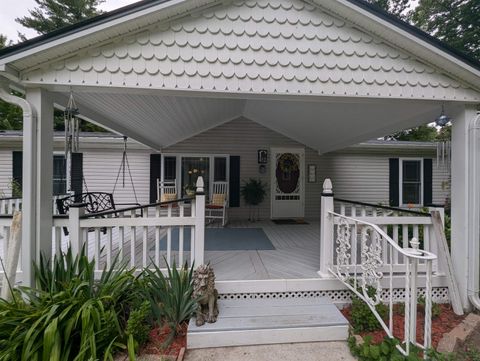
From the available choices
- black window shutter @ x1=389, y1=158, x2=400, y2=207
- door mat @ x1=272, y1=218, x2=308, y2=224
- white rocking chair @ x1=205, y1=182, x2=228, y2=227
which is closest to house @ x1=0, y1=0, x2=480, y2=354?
white rocking chair @ x1=205, y1=182, x2=228, y2=227

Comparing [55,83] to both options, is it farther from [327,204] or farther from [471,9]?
[471,9]

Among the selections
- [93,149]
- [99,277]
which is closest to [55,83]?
[99,277]

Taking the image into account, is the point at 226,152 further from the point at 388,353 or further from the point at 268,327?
the point at 388,353

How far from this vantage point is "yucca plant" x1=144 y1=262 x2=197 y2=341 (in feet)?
8.04

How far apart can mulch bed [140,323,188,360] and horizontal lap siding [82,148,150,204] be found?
5.27m

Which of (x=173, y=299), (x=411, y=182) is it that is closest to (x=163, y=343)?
(x=173, y=299)

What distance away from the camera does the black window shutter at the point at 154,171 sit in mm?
7062

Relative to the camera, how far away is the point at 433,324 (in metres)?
→ 2.67

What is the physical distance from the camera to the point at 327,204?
3090 millimetres

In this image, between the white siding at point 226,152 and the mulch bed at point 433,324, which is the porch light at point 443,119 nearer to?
the mulch bed at point 433,324

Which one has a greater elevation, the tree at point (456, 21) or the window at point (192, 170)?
the tree at point (456, 21)

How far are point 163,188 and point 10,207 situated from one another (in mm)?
3175

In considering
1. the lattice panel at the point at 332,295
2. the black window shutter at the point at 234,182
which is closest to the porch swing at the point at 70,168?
the lattice panel at the point at 332,295

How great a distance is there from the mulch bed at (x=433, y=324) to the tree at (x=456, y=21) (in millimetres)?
13169
